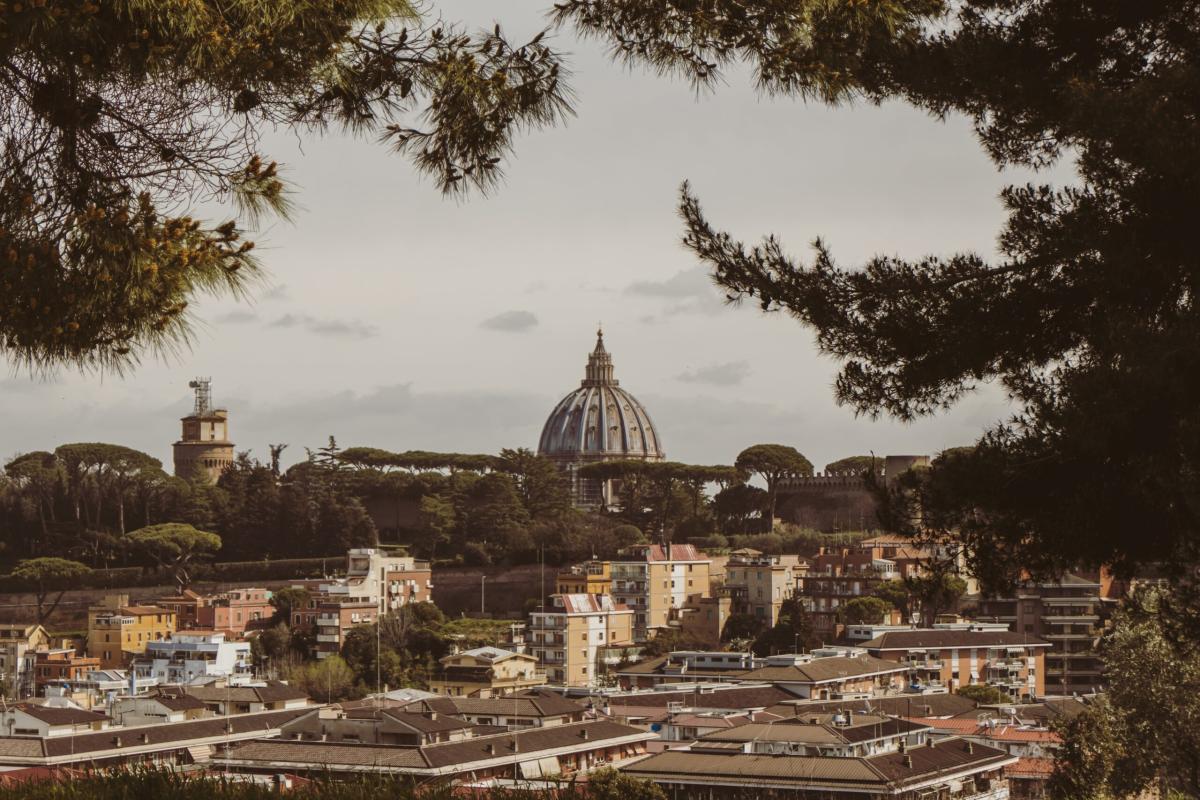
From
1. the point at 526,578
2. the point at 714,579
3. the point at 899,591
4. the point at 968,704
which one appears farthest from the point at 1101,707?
the point at 526,578

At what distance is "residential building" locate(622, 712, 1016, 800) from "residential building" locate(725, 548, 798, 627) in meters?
19.8

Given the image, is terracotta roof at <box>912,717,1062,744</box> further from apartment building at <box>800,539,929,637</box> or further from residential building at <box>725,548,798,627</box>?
residential building at <box>725,548,798,627</box>

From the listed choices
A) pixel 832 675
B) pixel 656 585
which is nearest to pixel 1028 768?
pixel 832 675

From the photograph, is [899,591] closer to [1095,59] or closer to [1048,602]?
[1048,602]

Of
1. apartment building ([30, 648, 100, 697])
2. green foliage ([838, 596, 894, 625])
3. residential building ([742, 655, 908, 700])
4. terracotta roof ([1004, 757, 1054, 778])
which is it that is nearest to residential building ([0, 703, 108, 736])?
apartment building ([30, 648, 100, 697])

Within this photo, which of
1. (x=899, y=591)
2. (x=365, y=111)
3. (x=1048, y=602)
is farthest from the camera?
(x=899, y=591)

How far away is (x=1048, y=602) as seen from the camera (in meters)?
40.6

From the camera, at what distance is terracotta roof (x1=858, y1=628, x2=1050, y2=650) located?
1468 inches

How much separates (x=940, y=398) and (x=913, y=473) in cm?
31

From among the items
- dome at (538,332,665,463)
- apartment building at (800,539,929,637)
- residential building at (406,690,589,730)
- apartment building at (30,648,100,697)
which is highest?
dome at (538,332,665,463)

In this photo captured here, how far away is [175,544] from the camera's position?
52250mm

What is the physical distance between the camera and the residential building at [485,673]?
36812 mm

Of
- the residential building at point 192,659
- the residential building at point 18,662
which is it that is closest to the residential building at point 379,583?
the residential building at point 192,659

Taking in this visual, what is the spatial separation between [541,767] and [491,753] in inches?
27.5
